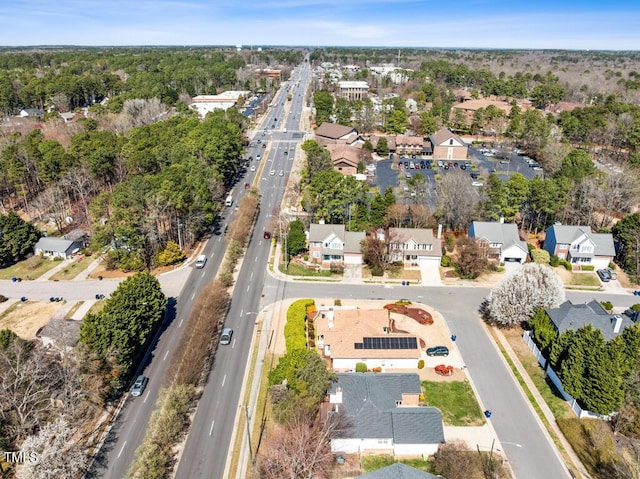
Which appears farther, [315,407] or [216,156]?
[216,156]

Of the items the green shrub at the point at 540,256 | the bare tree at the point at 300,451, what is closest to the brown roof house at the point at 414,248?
the green shrub at the point at 540,256

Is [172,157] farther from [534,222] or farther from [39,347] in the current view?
[534,222]

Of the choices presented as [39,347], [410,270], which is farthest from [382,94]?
[39,347]

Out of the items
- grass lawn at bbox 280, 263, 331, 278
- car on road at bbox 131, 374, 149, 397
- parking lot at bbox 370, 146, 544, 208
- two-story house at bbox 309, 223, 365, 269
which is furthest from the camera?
parking lot at bbox 370, 146, 544, 208

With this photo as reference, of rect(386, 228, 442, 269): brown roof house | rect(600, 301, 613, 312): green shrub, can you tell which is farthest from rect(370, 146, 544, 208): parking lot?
rect(600, 301, 613, 312): green shrub

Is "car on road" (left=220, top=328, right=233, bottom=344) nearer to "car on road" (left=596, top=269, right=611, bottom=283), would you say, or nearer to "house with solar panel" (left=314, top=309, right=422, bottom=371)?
"house with solar panel" (left=314, top=309, right=422, bottom=371)

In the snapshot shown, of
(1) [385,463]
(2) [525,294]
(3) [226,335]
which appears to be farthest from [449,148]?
(1) [385,463]

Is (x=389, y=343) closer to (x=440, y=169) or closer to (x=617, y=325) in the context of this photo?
(x=617, y=325)
